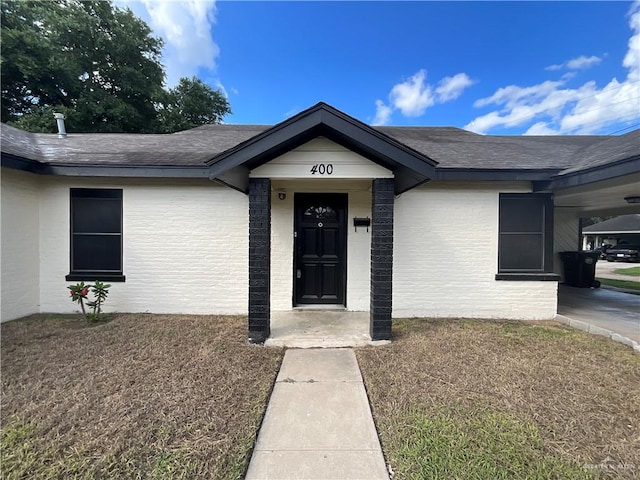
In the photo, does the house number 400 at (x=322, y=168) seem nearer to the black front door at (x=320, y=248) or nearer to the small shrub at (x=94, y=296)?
the black front door at (x=320, y=248)

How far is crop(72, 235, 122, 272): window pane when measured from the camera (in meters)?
5.62

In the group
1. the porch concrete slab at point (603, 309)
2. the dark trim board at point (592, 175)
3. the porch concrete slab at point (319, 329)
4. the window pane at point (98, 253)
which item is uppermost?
the dark trim board at point (592, 175)

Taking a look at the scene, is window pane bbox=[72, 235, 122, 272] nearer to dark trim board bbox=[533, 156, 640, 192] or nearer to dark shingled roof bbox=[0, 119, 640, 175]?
dark shingled roof bbox=[0, 119, 640, 175]

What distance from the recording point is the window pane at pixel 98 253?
18.5 ft

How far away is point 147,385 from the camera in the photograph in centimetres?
303

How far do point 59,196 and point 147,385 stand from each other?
480 centimetres

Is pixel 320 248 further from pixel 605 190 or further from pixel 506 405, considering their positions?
pixel 605 190

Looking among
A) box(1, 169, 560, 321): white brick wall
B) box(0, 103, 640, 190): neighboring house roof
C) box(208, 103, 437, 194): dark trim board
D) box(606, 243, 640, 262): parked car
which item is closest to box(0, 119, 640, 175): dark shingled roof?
box(0, 103, 640, 190): neighboring house roof

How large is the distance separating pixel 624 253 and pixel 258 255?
31.8 meters

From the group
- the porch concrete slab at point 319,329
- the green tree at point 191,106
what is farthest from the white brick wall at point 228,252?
the green tree at point 191,106

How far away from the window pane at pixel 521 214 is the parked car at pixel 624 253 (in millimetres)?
26571

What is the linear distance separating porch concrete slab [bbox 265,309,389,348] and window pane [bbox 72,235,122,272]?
11.0ft

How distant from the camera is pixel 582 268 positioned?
8867 millimetres

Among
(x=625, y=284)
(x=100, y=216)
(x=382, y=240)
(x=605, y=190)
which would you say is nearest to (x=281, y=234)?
(x=382, y=240)
